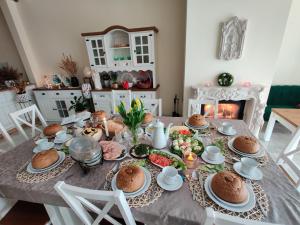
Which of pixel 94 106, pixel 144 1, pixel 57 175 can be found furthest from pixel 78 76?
pixel 57 175

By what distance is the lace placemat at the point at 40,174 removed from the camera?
2.93 feet

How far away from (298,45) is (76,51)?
13.3 ft

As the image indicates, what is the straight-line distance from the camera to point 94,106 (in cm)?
299

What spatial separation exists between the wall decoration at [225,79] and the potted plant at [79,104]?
8.01 feet

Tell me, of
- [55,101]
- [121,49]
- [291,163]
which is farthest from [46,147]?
[55,101]

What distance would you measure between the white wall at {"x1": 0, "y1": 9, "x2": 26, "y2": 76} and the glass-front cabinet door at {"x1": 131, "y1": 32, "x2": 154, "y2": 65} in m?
2.76

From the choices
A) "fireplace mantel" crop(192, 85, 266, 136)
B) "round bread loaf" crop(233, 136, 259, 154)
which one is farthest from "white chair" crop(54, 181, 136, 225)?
"fireplace mantel" crop(192, 85, 266, 136)

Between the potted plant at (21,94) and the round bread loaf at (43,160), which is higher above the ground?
the potted plant at (21,94)

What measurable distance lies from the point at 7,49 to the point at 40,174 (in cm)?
377

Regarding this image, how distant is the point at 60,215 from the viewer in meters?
0.98

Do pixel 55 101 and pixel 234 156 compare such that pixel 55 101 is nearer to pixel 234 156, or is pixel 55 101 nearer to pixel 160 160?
pixel 160 160

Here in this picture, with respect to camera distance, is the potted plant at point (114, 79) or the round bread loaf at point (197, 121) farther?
the potted plant at point (114, 79)

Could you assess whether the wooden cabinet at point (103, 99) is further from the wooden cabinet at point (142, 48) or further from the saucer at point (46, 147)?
the saucer at point (46, 147)

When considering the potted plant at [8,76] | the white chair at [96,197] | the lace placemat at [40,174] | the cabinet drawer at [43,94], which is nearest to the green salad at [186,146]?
the white chair at [96,197]
